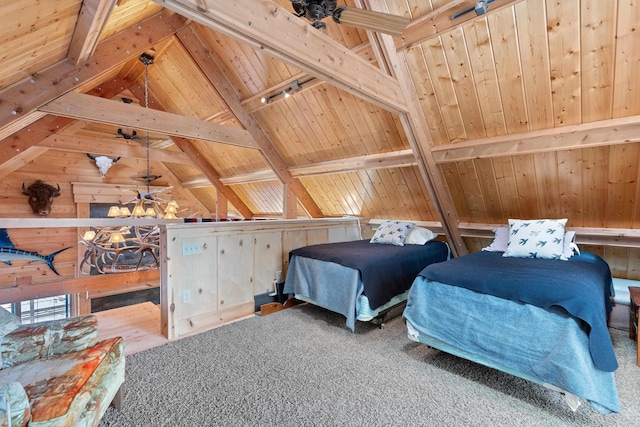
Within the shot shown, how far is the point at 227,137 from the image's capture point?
416 centimetres

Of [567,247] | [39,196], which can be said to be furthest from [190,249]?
[39,196]

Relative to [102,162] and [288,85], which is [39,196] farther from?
[288,85]

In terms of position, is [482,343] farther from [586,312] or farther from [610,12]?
[610,12]

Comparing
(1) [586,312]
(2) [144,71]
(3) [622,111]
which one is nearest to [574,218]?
(3) [622,111]

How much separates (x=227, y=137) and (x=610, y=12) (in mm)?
3843

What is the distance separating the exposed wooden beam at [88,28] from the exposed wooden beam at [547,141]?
3101 mm

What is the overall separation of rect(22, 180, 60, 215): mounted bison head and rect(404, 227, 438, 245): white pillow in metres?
6.12

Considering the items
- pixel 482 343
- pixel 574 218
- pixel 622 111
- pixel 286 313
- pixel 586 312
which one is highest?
pixel 622 111

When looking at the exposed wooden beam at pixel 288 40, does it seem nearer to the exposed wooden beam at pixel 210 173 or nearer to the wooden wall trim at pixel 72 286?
the wooden wall trim at pixel 72 286

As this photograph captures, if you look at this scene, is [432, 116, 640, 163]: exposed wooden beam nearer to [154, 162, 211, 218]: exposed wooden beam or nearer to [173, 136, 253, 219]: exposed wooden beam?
[173, 136, 253, 219]: exposed wooden beam

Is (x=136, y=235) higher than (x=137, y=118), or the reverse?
(x=137, y=118)

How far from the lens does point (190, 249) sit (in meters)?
2.89

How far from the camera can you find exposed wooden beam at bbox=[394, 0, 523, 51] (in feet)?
7.47

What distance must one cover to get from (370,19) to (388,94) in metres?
1.10
